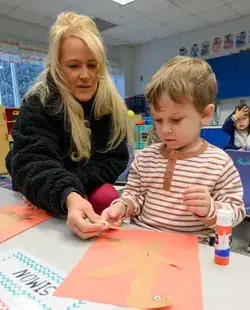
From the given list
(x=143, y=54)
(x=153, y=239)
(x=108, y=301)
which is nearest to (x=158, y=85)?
(x=153, y=239)

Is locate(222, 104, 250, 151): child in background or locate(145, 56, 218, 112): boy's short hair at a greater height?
locate(145, 56, 218, 112): boy's short hair

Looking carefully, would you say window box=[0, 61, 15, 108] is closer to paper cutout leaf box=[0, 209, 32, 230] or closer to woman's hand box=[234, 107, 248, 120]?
woman's hand box=[234, 107, 248, 120]

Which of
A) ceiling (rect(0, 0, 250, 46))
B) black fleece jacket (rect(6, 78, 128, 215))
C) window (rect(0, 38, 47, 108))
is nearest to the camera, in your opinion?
black fleece jacket (rect(6, 78, 128, 215))

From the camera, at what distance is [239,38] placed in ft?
13.9

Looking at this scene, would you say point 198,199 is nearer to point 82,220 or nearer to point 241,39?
point 82,220

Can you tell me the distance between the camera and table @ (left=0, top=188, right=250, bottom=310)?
0.35m

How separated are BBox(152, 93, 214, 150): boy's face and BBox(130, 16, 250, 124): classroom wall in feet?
10.8

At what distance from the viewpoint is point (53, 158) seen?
28.9 inches

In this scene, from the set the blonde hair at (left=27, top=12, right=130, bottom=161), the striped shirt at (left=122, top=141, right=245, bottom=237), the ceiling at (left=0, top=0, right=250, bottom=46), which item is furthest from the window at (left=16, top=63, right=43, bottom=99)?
the striped shirt at (left=122, top=141, right=245, bottom=237)

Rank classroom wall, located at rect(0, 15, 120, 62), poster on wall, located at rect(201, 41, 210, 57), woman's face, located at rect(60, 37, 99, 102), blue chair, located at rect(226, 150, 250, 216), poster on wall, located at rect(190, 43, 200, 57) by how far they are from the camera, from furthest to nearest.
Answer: poster on wall, located at rect(190, 43, 200, 57), poster on wall, located at rect(201, 41, 210, 57), classroom wall, located at rect(0, 15, 120, 62), blue chair, located at rect(226, 150, 250, 216), woman's face, located at rect(60, 37, 99, 102)

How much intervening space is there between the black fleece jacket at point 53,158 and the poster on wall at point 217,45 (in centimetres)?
419

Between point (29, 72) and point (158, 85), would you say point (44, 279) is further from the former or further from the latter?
point (29, 72)

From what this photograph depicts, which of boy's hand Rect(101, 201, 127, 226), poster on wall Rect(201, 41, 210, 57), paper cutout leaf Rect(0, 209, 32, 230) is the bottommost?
paper cutout leaf Rect(0, 209, 32, 230)

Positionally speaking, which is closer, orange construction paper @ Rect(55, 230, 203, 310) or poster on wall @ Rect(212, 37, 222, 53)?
orange construction paper @ Rect(55, 230, 203, 310)
